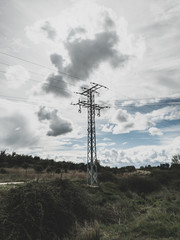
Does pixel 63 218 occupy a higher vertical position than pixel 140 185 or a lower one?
lower

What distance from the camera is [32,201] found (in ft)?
25.3

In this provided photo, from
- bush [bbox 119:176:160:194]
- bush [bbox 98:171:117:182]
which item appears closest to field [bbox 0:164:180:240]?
bush [bbox 119:176:160:194]

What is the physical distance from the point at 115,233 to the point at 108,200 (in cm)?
623

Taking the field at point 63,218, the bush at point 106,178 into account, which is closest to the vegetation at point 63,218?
the field at point 63,218

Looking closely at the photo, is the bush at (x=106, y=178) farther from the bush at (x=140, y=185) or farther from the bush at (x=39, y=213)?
the bush at (x=39, y=213)

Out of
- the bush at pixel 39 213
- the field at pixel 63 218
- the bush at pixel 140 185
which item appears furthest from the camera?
the bush at pixel 140 185

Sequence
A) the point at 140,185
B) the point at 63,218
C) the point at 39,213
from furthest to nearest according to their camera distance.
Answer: the point at 140,185, the point at 63,218, the point at 39,213

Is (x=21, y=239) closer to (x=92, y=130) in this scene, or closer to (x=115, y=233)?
(x=115, y=233)

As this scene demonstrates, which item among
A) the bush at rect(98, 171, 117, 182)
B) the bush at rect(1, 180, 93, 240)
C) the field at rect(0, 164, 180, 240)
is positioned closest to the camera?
the bush at rect(1, 180, 93, 240)

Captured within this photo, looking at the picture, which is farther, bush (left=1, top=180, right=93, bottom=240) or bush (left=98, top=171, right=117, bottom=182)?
bush (left=98, top=171, right=117, bottom=182)

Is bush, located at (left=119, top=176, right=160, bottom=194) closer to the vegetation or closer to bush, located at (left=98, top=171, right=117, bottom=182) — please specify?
bush, located at (left=98, top=171, right=117, bottom=182)

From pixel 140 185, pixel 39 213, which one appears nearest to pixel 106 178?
pixel 140 185

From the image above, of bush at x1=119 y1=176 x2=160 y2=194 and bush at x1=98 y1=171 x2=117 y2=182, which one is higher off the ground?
bush at x1=98 y1=171 x2=117 y2=182

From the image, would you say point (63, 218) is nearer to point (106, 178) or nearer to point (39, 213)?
point (39, 213)
